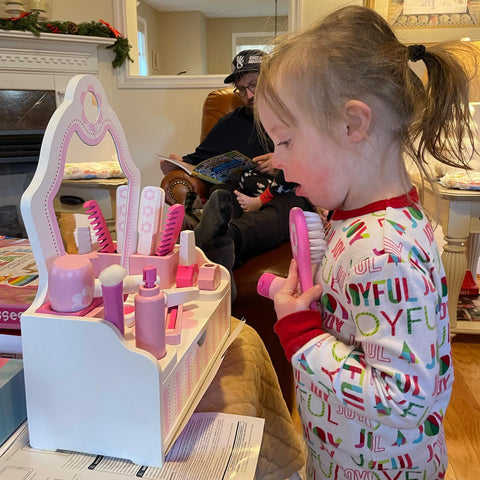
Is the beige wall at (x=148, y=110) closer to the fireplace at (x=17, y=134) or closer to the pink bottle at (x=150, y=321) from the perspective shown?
the fireplace at (x=17, y=134)

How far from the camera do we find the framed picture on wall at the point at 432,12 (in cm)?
256

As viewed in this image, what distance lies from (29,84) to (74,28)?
42 cm

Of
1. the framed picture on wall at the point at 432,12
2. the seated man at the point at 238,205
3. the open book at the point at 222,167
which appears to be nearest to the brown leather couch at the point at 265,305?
the seated man at the point at 238,205

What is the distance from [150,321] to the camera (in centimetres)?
54

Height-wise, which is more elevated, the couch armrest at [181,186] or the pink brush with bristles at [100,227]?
the pink brush with bristles at [100,227]

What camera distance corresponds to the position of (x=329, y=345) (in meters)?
0.62

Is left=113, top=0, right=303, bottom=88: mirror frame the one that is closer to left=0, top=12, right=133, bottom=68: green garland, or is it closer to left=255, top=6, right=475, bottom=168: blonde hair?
left=0, top=12, right=133, bottom=68: green garland

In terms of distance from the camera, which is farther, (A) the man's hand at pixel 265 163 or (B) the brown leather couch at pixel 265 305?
(A) the man's hand at pixel 265 163

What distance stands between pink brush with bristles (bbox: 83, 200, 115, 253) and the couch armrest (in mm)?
1419

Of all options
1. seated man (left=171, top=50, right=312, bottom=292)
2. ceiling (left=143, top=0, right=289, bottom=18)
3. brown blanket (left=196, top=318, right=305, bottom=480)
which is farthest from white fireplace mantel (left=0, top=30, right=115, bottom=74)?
ceiling (left=143, top=0, right=289, bottom=18)

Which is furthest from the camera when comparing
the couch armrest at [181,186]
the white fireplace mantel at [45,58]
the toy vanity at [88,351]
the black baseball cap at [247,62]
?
the white fireplace mantel at [45,58]

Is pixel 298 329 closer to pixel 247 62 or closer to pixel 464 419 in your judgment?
pixel 464 419

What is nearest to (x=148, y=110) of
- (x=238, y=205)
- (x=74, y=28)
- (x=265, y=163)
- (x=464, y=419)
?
(x=74, y=28)

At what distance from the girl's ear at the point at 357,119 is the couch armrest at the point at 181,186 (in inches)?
62.6
